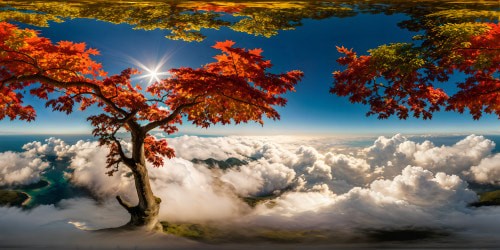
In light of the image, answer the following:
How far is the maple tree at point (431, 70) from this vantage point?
5914 mm

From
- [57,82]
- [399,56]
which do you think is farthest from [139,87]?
[399,56]

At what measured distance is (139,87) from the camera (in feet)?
20.9

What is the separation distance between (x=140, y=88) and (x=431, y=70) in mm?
6708

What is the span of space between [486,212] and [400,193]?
271 centimetres

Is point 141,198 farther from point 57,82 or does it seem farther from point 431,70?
point 431,70

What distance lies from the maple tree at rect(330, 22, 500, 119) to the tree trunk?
15.6 feet

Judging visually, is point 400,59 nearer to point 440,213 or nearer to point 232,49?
point 232,49

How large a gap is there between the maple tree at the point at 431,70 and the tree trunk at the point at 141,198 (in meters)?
4.75

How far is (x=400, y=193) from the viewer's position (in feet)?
35.8

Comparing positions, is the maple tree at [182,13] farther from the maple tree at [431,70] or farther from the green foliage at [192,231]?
the green foliage at [192,231]

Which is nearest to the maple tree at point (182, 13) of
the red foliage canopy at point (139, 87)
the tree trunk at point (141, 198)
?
the red foliage canopy at point (139, 87)

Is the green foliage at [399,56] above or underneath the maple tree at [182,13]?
underneath

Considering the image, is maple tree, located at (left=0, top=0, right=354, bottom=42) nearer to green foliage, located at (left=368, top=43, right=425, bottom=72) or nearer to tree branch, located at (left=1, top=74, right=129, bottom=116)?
green foliage, located at (left=368, top=43, right=425, bottom=72)

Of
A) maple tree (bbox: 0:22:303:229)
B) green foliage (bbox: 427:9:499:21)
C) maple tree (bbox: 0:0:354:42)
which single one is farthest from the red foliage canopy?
green foliage (bbox: 427:9:499:21)
